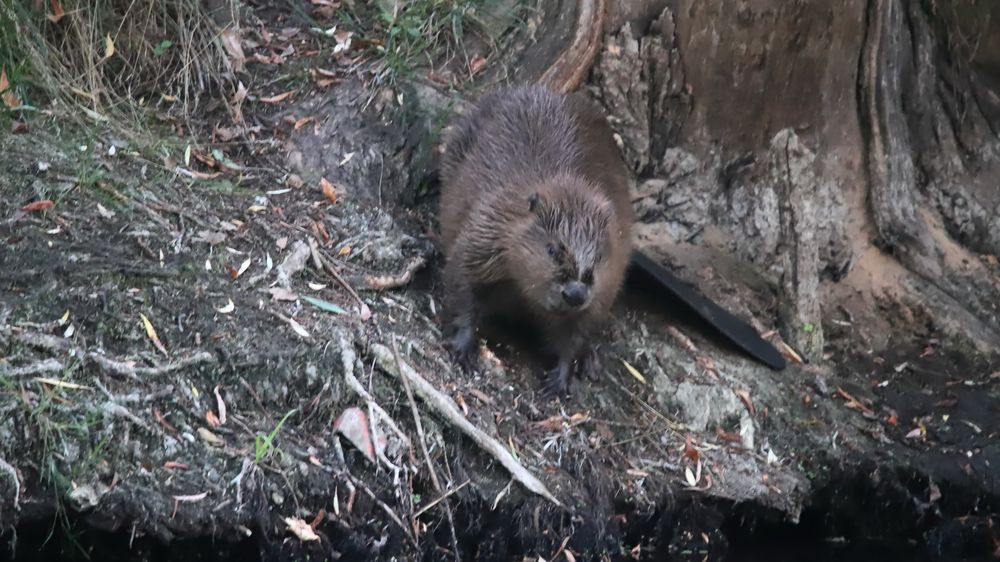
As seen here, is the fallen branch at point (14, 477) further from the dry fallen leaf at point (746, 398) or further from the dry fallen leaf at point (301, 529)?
the dry fallen leaf at point (746, 398)

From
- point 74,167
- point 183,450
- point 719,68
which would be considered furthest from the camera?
point 719,68

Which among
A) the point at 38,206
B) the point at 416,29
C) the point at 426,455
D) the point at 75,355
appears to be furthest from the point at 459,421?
the point at 416,29

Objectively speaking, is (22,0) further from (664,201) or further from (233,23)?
(664,201)

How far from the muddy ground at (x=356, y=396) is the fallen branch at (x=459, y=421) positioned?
24 millimetres

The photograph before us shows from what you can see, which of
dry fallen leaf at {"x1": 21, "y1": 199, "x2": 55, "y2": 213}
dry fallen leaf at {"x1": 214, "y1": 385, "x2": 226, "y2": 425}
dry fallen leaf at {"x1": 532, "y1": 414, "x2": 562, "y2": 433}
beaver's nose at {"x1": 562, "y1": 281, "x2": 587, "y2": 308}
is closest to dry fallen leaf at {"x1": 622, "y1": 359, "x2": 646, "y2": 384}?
dry fallen leaf at {"x1": 532, "y1": 414, "x2": 562, "y2": 433}

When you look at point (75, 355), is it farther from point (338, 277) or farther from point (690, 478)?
point (690, 478)

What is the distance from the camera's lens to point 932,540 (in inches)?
171

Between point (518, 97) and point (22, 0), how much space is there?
1.95 m

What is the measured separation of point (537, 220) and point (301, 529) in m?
1.36

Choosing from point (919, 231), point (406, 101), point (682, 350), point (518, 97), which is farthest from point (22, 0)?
point (919, 231)

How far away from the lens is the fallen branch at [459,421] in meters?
3.75

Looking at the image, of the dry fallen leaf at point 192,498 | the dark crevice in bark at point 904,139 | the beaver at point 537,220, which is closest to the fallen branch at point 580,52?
the beaver at point 537,220

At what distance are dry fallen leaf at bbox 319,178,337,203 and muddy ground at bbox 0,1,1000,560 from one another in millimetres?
24

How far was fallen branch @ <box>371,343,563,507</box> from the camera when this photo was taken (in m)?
3.75
